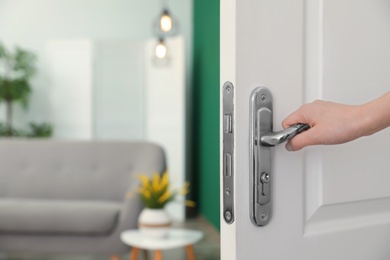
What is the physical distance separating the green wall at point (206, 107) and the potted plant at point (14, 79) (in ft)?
6.09

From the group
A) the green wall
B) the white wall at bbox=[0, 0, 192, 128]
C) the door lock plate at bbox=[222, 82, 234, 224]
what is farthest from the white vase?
the white wall at bbox=[0, 0, 192, 128]

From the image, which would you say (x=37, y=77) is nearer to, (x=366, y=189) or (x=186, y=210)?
(x=186, y=210)

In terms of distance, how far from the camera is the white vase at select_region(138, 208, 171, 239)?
290 cm

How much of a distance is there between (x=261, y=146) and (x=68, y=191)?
3.30m

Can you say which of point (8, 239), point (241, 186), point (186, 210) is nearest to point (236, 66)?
point (241, 186)

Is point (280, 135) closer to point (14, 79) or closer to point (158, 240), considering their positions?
point (158, 240)

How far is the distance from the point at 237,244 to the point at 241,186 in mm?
72

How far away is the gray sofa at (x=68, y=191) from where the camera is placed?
3213 mm

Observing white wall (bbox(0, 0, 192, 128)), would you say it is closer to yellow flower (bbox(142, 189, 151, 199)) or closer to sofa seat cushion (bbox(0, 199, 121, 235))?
sofa seat cushion (bbox(0, 199, 121, 235))

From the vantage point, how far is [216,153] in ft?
15.6

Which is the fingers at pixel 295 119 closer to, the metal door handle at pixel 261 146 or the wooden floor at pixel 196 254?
the metal door handle at pixel 261 146

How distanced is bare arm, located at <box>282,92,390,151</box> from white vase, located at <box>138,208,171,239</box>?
232cm

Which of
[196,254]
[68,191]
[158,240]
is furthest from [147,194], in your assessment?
[196,254]

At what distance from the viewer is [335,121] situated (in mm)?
659
